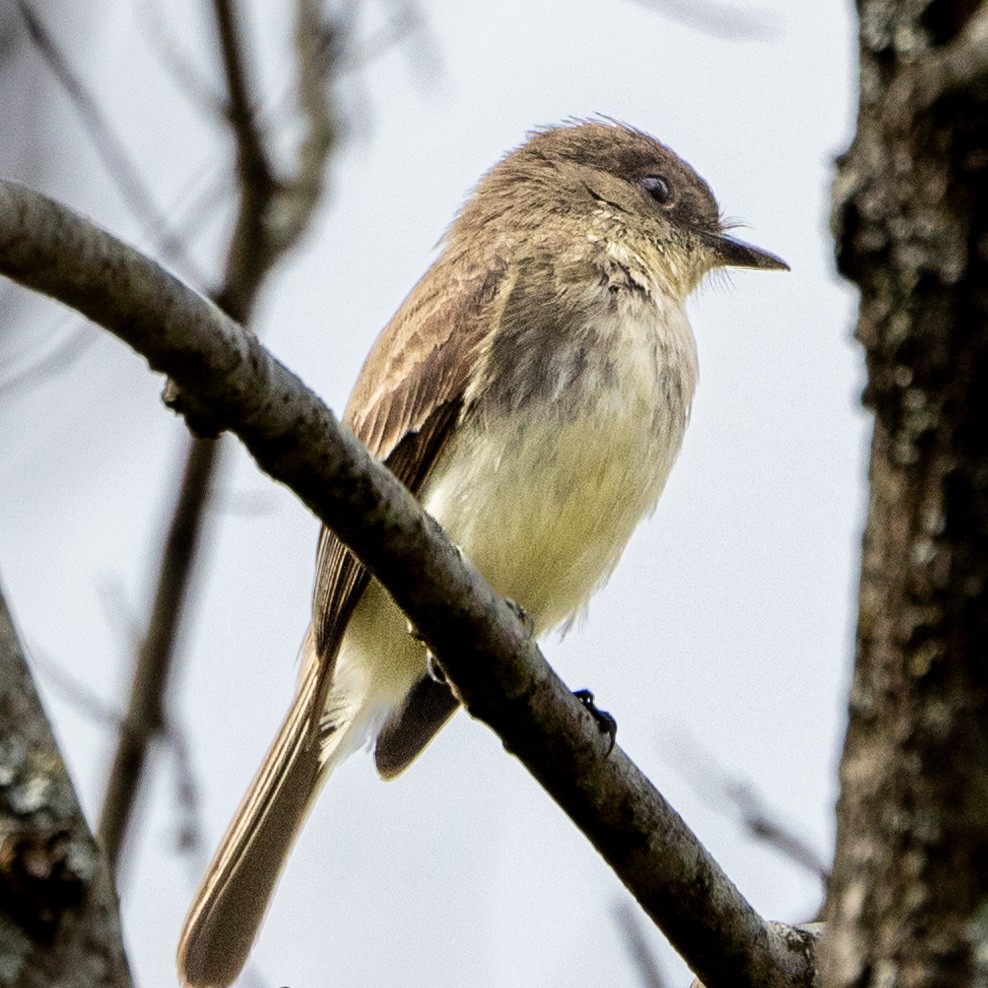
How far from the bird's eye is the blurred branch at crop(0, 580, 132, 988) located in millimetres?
4526

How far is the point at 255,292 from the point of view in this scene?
5539 mm

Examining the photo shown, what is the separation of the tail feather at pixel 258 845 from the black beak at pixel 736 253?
2360 millimetres

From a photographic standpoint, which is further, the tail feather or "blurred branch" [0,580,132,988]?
the tail feather

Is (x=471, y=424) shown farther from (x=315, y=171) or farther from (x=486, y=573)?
Result: (x=315, y=171)

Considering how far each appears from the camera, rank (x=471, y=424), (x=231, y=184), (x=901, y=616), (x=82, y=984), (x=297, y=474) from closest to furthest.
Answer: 1. (x=901, y=616)
2. (x=82, y=984)
3. (x=297, y=474)
4. (x=471, y=424)
5. (x=231, y=184)

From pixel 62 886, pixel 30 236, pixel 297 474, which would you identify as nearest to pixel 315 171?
pixel 297 474

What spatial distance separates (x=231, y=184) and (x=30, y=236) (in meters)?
3.79

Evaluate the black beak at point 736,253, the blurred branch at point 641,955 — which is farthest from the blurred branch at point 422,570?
the black beak at point 736,253

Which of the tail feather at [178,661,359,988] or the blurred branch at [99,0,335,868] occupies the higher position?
the blurred branch at [99,0,335,868]

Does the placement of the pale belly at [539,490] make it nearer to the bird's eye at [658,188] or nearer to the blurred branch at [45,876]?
the bird's eye at [658,188]

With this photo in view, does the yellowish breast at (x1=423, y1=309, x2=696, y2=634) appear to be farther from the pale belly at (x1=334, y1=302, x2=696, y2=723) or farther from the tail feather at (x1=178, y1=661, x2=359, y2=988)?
the tail feather at (x1=178, y1=661, x2=359, y2=988)

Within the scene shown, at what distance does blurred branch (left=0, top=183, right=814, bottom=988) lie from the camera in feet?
8.06

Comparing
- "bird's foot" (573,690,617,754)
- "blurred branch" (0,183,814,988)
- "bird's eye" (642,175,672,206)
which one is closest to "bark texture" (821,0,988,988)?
"blurred branch" (0,183,814,988)

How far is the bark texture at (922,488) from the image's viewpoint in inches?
67.5
